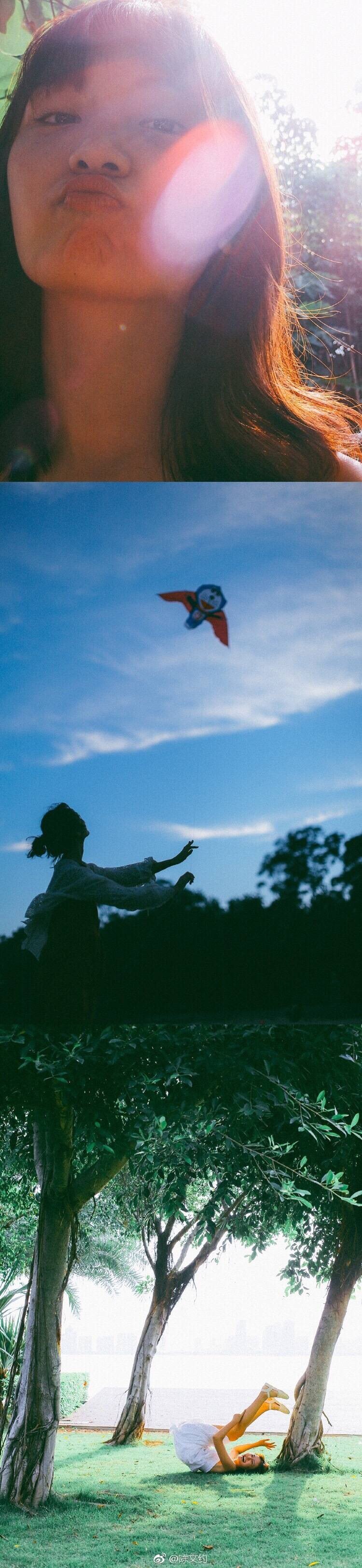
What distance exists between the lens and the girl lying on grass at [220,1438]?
4230mm

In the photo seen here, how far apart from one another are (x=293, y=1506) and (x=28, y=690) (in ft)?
12.5

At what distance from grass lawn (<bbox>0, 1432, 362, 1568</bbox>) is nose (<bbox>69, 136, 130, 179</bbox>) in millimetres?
3900

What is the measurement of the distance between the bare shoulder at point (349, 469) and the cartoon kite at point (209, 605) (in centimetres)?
32

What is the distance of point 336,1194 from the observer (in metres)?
3.31

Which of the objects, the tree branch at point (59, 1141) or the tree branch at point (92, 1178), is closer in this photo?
the tree branch at point (59, 1141)

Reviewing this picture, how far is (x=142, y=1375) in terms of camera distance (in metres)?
4.80

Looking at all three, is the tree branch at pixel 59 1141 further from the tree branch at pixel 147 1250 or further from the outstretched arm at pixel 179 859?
the outstretched arm at pixel 179 859

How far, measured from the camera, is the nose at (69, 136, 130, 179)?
5.66ft

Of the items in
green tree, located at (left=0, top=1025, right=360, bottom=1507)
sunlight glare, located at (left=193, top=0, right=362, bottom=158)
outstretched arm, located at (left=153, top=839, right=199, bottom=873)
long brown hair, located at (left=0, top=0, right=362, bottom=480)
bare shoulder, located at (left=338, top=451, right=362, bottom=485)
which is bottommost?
green tree, located at (left=0, top=1025, right=360, bottom=1507)

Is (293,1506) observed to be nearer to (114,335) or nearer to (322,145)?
(114,335)

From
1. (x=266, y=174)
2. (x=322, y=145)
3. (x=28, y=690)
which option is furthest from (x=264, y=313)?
(x=28, y=690)

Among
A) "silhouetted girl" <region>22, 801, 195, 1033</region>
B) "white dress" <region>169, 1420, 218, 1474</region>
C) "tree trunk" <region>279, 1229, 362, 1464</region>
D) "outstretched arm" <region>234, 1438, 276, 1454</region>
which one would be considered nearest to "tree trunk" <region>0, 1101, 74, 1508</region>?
"white dress" <region>169, 1420, 218, 1474</region>

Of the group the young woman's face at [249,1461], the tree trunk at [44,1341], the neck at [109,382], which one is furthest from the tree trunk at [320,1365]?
the neck at [109,382]

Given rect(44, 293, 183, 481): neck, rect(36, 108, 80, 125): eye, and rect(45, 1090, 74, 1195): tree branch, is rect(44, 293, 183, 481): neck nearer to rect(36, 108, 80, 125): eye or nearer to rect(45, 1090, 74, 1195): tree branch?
rect(36, 108, 80, 125): eye
